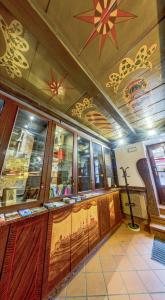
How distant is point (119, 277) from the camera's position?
1.45 meters

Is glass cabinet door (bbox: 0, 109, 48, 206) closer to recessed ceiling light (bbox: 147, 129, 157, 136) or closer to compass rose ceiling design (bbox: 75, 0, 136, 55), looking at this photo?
compass rose ceiling design (bbox: 75, 0, 136, 55)

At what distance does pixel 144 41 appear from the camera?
3.34 ft

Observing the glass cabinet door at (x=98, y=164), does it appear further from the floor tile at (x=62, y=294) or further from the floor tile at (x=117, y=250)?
the floor tile at (x=62, y=294)

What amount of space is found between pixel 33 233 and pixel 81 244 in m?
0.92

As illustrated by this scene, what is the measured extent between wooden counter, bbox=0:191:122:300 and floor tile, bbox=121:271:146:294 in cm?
57

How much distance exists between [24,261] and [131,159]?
3.11m

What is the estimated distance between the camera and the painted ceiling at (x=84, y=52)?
0.81 meters

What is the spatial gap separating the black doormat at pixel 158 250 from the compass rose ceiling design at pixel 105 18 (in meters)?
3.02

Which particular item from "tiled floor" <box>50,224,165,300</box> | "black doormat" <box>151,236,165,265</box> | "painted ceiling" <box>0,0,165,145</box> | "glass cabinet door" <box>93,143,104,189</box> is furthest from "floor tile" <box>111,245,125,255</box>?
"painted ceiling" <box>0,0,165,145</box>

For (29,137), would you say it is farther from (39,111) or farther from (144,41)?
(144,41)

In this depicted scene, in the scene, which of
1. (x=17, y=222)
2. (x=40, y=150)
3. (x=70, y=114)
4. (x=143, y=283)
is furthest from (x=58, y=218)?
(x=70, y=114)

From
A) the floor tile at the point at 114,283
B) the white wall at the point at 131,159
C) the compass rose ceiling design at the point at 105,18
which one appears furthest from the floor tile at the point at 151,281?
the compass rose ceiling design at the point at 105,18

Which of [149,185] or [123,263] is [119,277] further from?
[149,185]

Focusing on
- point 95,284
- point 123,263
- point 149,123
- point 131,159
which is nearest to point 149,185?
point 131,159
